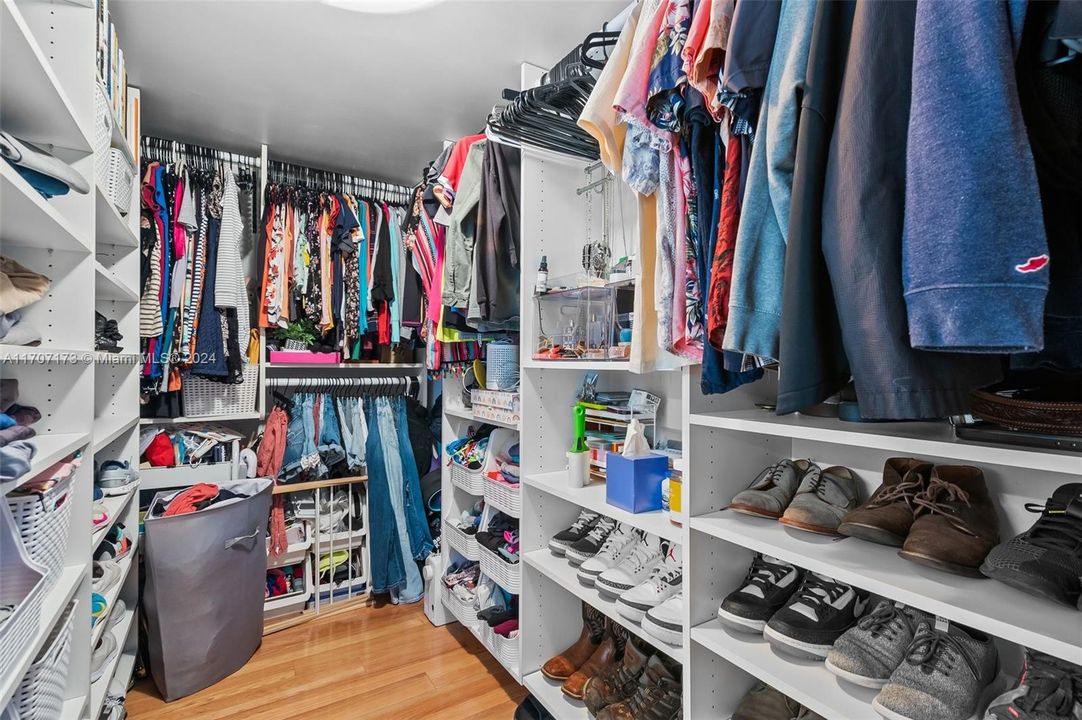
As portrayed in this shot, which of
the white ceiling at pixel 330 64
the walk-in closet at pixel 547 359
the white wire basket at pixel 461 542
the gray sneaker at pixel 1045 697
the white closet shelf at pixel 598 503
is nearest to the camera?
the walk-in closet at pixel 547 359

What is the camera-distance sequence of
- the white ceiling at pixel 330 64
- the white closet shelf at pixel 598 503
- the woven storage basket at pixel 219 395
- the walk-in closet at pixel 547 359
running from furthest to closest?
the woven storage basket at pixel 219 395, the white ceiling at pixel 330 64, the white closet shelf at pixel 598 503, the walk-in closet at pixel 547 359

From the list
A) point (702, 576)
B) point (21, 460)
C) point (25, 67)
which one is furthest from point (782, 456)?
point (25, 67)

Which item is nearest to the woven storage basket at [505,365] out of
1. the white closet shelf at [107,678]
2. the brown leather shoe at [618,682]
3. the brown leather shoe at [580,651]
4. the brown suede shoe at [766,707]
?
the brown leather shoe at [580,651]

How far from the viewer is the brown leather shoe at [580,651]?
1509 millimetres

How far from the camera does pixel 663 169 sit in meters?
0.97

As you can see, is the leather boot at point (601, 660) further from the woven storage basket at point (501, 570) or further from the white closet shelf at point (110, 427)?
the white closet shelf at point (110, 427)

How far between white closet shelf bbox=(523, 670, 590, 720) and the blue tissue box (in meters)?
0.61

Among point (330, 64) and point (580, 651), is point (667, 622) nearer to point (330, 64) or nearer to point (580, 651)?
Result: point (580, 651)

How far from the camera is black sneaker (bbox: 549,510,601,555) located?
1.51 metres

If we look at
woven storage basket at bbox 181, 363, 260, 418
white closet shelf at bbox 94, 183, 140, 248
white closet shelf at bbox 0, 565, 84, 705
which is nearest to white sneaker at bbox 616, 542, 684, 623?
white closet shelf at bbox 0, 565, 84, 705

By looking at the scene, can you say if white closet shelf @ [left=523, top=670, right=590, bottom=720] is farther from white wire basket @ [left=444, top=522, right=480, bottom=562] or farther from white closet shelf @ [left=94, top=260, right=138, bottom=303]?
white closet shelf @ [left=94, top=260, right=138, bottom=303]

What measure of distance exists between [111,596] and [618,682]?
142cm

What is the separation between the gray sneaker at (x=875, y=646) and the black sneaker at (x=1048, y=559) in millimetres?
231

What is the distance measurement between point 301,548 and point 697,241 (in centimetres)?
222
